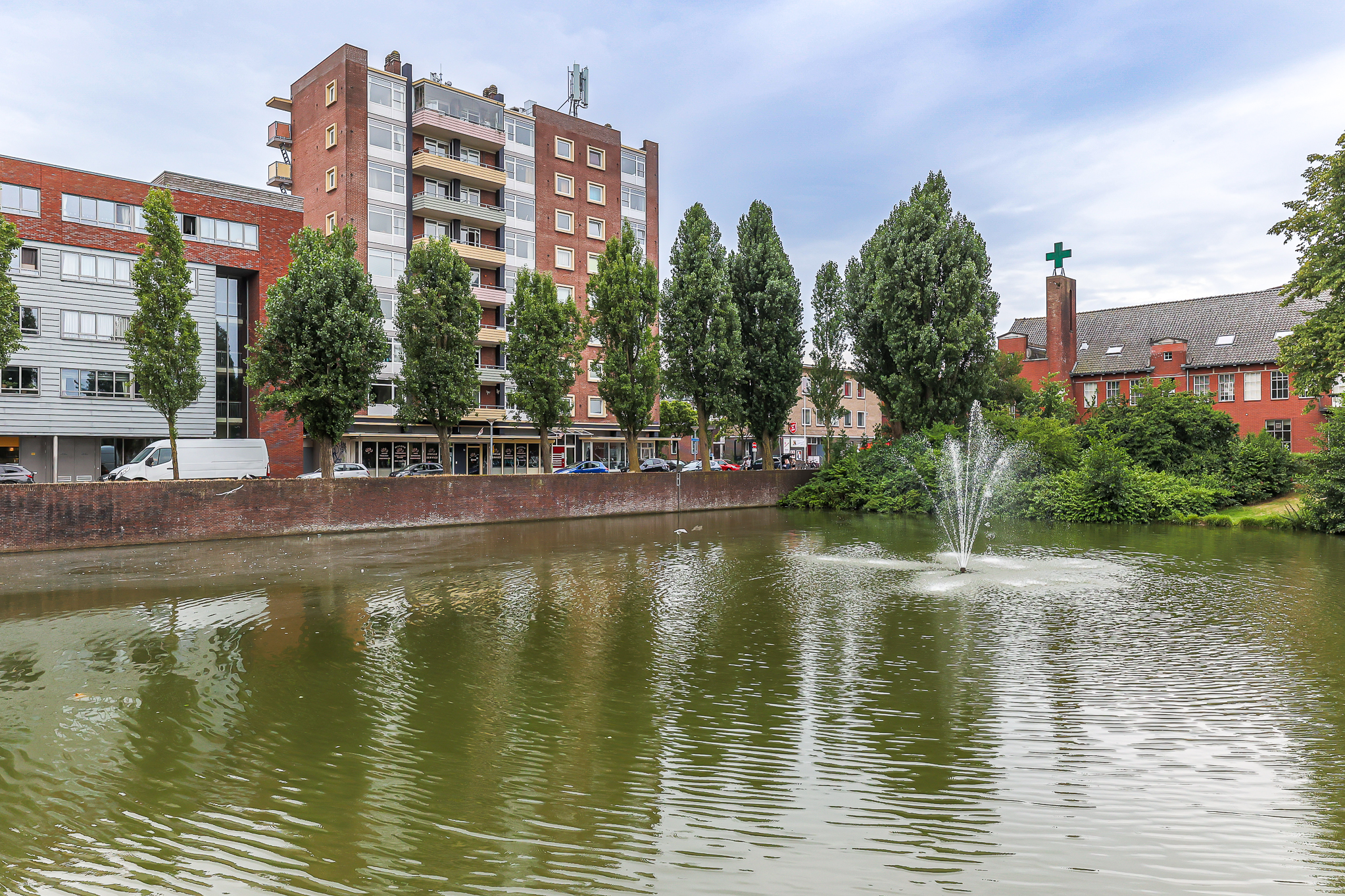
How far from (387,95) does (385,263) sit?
10908mm

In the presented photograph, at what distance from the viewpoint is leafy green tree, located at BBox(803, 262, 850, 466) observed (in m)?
51.4

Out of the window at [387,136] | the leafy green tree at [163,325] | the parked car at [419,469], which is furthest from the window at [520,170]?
the leafy green tree at [163,325]

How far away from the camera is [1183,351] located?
2169 inches

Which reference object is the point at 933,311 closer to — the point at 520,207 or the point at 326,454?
the point at 326,454

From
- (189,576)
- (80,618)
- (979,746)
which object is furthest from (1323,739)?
(189,576)

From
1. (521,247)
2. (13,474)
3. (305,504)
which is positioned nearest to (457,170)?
(521,247)

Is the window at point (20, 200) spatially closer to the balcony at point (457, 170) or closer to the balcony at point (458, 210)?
the balcony at point (458, 210)

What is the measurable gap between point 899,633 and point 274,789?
8.43m

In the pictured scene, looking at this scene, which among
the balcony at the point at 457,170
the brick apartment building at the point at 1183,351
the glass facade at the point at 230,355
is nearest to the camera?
the glass facade at the point at 230,355

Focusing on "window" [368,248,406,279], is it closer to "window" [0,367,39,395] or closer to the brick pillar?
"window" [0,367,39,395]

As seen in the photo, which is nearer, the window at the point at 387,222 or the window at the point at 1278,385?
the window at the point at 387,222

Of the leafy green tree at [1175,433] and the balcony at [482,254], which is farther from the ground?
the balcony at [482,254]

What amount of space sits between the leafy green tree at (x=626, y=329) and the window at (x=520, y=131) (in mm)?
20925

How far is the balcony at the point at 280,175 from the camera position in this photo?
57.4 m
